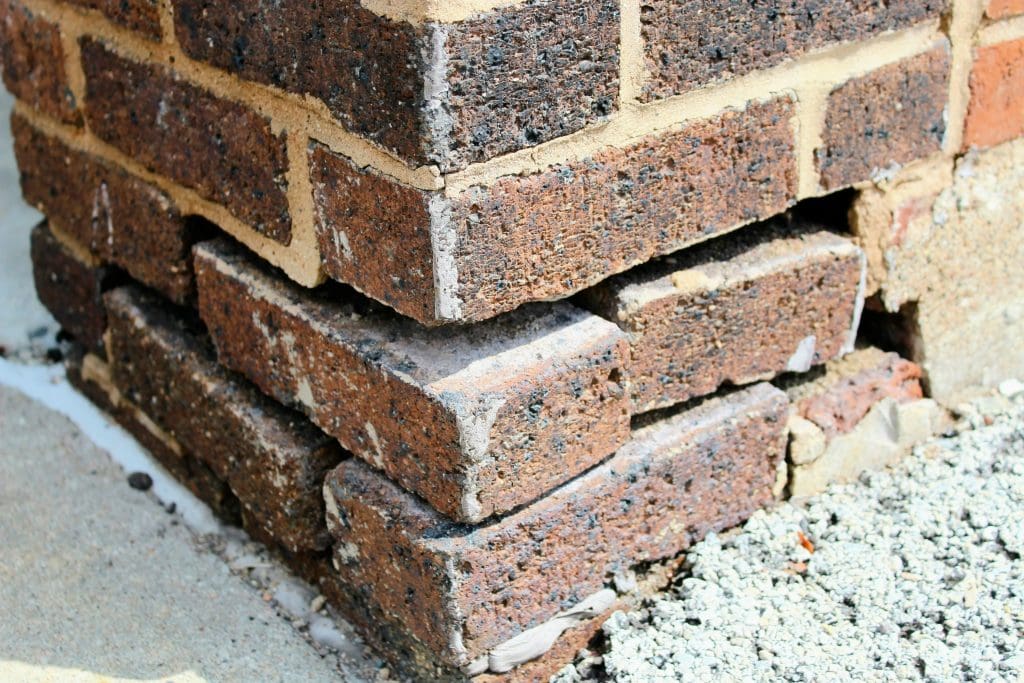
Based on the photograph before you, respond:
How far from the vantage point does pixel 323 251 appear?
1.73m

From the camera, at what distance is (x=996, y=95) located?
6.86 ft

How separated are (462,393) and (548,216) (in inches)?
9.5

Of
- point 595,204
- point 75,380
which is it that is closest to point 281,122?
point 595,204

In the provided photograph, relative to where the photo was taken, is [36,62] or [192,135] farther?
[36,62]

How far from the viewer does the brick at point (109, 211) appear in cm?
209

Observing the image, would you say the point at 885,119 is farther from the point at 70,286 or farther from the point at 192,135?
the point at 70,286

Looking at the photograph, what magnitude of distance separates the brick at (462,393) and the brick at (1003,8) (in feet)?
2.77

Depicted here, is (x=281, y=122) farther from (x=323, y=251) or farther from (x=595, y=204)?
(x=595, y=204)

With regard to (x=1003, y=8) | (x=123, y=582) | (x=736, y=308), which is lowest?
(x=123, y=582)

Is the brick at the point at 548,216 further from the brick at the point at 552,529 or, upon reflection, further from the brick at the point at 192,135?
the brick at the point at 552,529

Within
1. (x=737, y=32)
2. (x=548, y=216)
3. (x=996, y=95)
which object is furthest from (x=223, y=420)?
(x=996, y=95)

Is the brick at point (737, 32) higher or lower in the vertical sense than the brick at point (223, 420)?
higher

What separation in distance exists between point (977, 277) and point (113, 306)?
4.95 feet

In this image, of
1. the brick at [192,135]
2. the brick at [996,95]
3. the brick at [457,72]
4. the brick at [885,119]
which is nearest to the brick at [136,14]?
the brick at [192,135]
